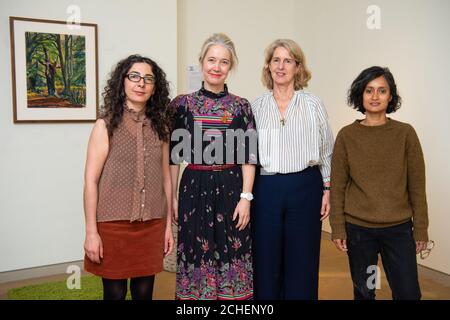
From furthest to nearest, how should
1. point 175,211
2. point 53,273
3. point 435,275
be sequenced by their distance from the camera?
point 53,273 → point 435,275 → point 175,211

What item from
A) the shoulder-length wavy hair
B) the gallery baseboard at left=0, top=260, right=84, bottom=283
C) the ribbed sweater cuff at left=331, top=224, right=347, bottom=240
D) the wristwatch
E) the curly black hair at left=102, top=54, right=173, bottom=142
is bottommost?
the gallery baseboard at left=0, top=260, right=84, bottom=283

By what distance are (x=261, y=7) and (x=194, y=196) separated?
3212 millimetres

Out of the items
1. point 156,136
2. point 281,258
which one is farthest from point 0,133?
point 281,258

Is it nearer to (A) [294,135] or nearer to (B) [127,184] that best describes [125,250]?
(B) [127,184]

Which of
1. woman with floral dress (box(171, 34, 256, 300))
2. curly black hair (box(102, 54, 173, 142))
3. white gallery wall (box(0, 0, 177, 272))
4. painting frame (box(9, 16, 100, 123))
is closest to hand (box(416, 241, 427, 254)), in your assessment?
woman with floral dress (box(171, 34, 256, 300))

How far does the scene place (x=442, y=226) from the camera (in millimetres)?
3215

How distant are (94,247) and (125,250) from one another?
12cm

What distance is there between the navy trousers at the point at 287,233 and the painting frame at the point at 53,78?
1.76 m

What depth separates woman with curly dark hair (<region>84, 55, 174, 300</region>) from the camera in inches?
69.5

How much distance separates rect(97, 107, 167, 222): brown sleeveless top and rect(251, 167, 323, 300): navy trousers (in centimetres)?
52

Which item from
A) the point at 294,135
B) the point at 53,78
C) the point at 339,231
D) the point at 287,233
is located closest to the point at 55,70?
the point at 53,78

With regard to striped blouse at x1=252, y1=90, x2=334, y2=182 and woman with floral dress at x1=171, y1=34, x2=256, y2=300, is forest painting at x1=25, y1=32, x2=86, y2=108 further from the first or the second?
striped blouse at x1=252, y1=90, x2=334, y2=182

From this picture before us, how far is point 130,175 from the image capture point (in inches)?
70.4
